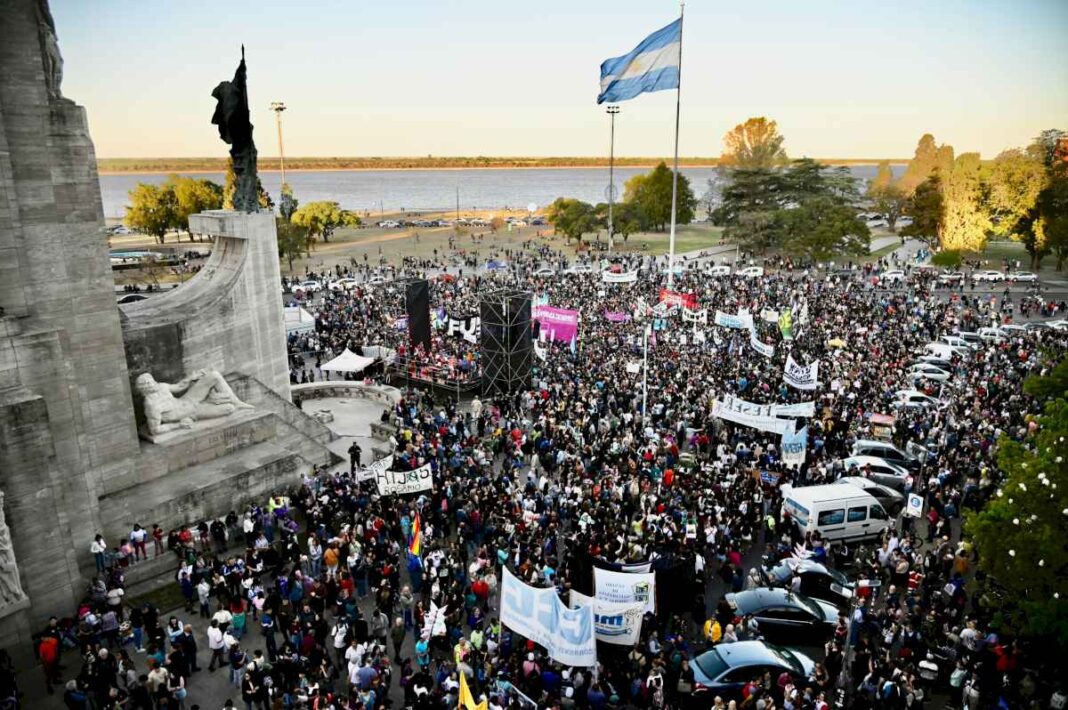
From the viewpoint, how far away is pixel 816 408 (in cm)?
2408

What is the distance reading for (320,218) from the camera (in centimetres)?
8769

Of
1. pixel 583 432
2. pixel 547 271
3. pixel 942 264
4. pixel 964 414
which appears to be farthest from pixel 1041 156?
pixel 583 432

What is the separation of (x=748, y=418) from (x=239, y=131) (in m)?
17.1

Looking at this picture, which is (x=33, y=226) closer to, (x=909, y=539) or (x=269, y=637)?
(x=269, y=637)

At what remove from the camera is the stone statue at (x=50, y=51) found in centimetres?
1455

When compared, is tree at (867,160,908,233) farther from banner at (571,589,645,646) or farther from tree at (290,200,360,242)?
banner at (571,589,645,646)

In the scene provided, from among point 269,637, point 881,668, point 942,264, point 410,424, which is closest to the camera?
point 881,668

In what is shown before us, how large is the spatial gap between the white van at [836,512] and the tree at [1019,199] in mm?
47539

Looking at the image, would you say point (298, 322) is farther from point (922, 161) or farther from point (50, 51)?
point (922, 161)

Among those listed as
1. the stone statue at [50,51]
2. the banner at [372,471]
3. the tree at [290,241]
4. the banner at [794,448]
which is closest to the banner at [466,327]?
the banner at [372,471]

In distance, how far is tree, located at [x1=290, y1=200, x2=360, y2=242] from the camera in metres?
80.6

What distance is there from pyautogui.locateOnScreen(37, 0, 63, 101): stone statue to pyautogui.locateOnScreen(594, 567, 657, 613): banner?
49.0 ft

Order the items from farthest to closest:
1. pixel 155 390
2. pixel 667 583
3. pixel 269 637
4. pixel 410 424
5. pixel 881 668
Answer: pixel 410 424 < pixel 155 390 < pixel 667 583 < pixel 269 637 < pixel 881 668

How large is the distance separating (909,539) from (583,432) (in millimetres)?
9441
